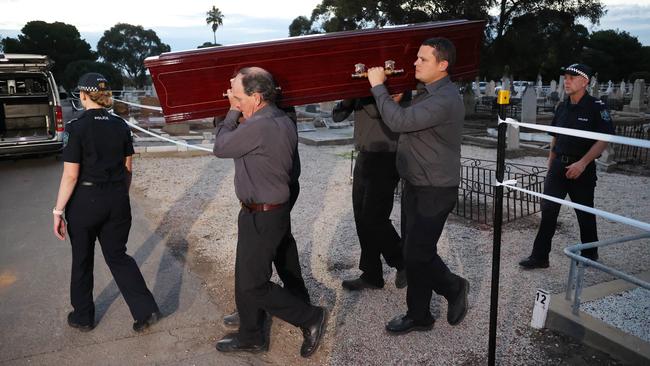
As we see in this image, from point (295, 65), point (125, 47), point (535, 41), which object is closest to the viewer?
point (295, 65)

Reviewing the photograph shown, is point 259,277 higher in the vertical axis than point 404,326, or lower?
higher

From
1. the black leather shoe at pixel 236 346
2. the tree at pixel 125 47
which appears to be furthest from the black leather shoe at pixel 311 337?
the tree at pixel 125 47

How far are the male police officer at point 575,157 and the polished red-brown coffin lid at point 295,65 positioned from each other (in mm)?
1386

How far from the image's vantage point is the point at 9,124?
10.4 metres

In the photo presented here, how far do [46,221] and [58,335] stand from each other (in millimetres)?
3039

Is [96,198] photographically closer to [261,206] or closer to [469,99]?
[261,206]

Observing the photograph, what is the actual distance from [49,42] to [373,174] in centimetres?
6215

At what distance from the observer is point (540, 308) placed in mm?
3156

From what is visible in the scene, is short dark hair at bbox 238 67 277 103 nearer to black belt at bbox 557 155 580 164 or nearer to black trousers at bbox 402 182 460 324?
black trousers at bbox 402 182 460 324

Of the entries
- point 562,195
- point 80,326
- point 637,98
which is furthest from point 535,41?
point 80,326

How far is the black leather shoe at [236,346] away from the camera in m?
2.93

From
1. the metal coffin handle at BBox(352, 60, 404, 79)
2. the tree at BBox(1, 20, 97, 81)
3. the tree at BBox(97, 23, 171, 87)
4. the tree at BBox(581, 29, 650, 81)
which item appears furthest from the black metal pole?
the tree at BBox(97, 23, 171, 87)

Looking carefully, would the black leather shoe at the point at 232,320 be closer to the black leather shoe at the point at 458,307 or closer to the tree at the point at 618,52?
the black leather shoe at the point at 458,307

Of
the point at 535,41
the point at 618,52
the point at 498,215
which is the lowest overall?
the point at 498,215
